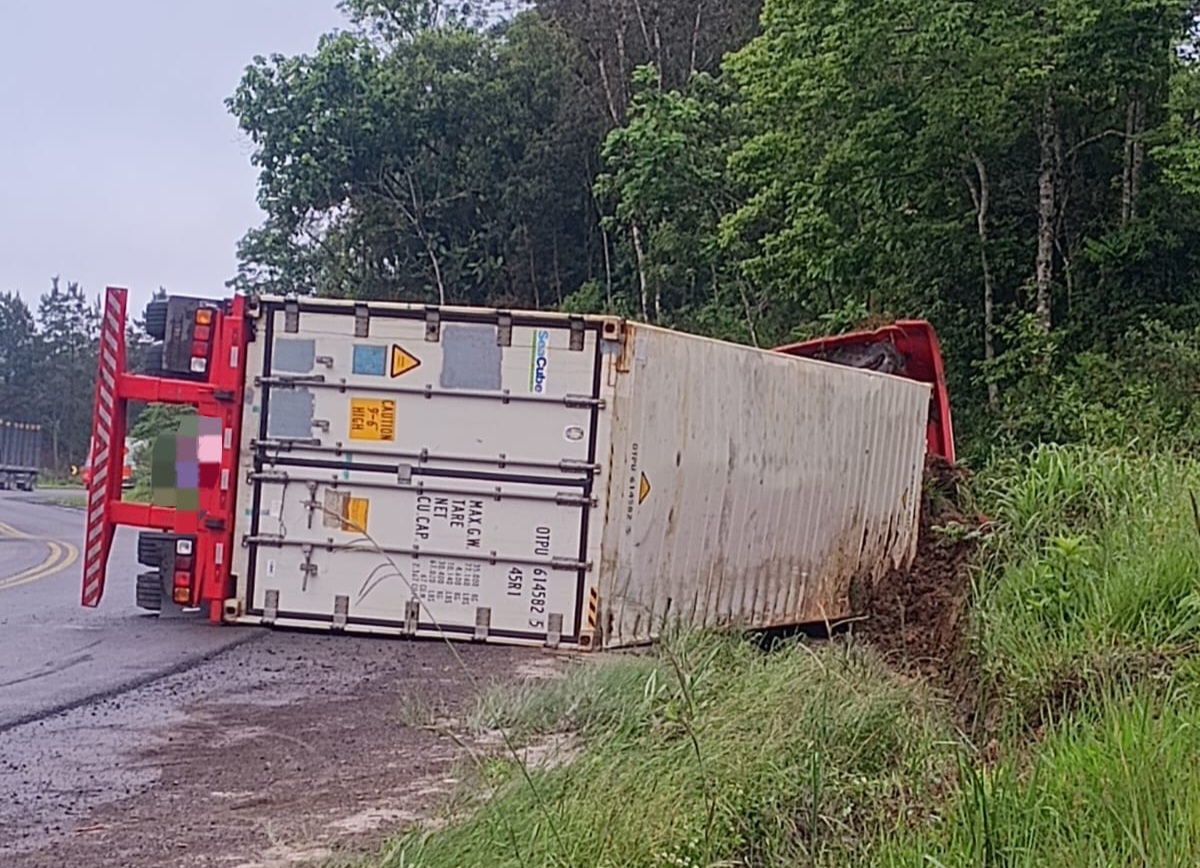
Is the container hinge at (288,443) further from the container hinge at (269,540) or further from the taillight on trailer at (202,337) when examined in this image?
the taillight on trailer at (202,337)

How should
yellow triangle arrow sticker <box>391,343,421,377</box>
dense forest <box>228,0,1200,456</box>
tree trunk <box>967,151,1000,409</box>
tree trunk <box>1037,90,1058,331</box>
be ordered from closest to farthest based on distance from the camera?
yellow triangle arrow sticker <box>391,343,421,377</box> → dense forest <box>228,0,1200,456</box> → tree trunk <box>1037,90,1058,331</box> → tree trunk <box>967,151,1000,409</box>

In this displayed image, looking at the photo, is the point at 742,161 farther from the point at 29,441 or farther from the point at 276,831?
the point at 29,441

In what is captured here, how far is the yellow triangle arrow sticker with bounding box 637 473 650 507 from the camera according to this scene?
8578 mm

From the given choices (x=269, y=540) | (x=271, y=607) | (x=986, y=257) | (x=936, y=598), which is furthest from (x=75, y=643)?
(x=986, y=257)

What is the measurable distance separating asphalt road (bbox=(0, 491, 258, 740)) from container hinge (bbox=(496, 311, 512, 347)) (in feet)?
8.83

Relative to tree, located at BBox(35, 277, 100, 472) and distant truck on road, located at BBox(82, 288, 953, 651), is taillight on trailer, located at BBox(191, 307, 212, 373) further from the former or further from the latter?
tree, located at BBox(35, 277, 100, 472)

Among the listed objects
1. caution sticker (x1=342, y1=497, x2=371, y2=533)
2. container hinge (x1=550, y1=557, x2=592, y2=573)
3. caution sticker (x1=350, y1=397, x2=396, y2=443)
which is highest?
caution sticker (x1=350, y1=397, x2=396, y2=443)

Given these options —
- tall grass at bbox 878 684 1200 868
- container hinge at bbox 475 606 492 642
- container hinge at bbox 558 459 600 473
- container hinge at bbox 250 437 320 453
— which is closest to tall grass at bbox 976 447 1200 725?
tall grass at bbox 878 684 1200 868

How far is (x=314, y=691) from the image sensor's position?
757 cm

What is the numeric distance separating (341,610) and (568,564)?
5.16ft

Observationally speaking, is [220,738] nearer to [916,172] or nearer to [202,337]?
[202,337]

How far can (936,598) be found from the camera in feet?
34.8

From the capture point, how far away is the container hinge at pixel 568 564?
8.45m

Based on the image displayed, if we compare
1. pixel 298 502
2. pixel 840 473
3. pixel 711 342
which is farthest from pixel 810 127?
pixel 298 502
